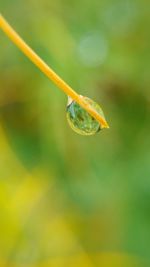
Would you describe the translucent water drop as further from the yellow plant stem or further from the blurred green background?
the blurred green background

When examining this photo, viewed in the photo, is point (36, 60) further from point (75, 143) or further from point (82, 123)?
point (75, 143)

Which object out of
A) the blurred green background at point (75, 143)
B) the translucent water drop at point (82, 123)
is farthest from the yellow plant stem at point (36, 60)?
the blurred green background at point (75, 143)

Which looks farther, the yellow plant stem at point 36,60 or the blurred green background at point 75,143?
the blurred green background at point 75,143

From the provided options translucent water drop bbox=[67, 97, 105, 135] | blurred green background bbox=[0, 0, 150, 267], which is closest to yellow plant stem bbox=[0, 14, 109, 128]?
translucent water drop bbox=[67, 97, 105, 135]

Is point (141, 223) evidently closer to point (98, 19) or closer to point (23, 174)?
A: point (23, 174)

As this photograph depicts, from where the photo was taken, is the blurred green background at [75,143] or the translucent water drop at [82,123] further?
the blurred green background at [75,143]

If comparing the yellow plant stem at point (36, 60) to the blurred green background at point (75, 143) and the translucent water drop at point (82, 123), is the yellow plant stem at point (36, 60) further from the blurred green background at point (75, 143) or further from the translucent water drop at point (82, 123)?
the blurred green background at point (75, 143)

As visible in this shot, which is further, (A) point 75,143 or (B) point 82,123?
(A) point 75,143

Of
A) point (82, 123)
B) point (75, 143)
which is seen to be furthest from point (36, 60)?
point (75, 143)

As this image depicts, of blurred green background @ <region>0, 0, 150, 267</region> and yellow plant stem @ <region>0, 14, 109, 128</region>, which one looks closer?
yellow plant stem @ <region>0, 14, 109, 128</region>
